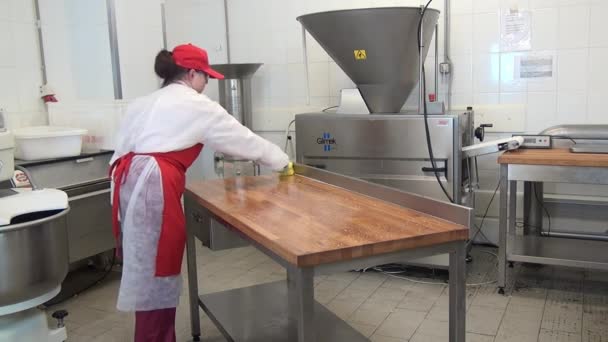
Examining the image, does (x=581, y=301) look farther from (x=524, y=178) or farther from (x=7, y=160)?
(x=7, y=160)

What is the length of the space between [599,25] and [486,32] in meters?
0.65

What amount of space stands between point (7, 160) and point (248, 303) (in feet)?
4.09

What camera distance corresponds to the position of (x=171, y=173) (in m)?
2.23

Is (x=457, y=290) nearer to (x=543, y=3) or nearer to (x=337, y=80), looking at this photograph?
(x=543, y=3)

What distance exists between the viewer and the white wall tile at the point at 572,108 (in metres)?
3.42

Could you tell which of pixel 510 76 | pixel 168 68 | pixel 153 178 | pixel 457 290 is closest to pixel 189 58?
pixel 168 68

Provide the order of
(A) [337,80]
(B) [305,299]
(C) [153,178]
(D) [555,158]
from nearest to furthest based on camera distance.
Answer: (B) [305,299] < (C) [153,178] < (D) [555,158] < (A) [337,80]

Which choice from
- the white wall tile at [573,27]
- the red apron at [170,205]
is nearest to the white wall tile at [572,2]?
the white wall tile at [573,27]

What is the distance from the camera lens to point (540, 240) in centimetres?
328

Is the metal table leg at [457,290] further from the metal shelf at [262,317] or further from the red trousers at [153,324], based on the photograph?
the red trousers at [153,324]

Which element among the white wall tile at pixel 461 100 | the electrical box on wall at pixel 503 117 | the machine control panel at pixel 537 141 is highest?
the white wall tile at pixel 461 100

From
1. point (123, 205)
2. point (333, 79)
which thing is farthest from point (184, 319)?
point (333, 79)

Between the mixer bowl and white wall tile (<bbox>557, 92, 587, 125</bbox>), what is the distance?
292 cm

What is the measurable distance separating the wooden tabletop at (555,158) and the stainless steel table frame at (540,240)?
42 mm
